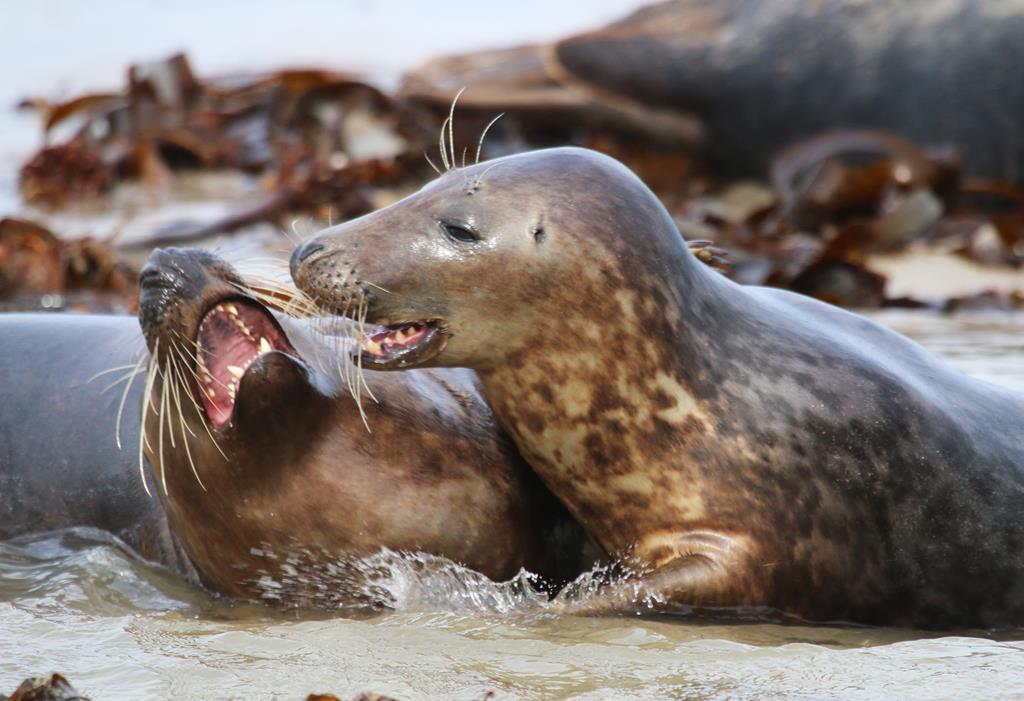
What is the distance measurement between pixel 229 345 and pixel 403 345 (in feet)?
1.39

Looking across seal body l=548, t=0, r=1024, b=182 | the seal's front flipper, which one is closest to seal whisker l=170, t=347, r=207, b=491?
the seal's front flipper

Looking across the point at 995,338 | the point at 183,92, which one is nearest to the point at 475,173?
the point at 995,338

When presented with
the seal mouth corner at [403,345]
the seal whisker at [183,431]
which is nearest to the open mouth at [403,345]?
the seal mouth corner at [403,345]

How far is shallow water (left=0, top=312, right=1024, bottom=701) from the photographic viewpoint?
3256 millimetres

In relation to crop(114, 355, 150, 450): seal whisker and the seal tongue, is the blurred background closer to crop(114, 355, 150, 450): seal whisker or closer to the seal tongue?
crop(114, 355, 150, 450): seal whisker

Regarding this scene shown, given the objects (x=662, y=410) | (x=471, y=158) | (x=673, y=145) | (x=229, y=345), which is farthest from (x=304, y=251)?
(x=673, y=145)

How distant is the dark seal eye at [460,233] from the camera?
3.94 m

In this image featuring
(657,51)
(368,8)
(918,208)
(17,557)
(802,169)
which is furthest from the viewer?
(368,8)

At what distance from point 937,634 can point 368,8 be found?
19.0 metres

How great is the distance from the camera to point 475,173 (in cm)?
409

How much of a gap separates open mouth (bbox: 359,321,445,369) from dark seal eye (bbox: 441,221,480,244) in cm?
20

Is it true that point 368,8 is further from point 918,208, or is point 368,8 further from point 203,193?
point 918,208

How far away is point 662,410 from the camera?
3943 millimetres

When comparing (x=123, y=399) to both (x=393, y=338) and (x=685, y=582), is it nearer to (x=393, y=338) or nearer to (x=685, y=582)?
(x=393, y=338)
